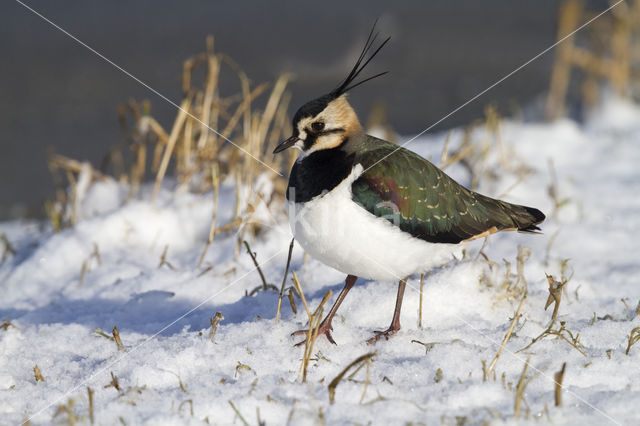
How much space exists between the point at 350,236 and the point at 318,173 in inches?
12.3

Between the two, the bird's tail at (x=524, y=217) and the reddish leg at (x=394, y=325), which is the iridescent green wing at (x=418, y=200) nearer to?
the bird's tail at (x=524, y=217)

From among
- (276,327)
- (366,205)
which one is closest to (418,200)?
(366,205)

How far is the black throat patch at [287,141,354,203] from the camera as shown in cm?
285

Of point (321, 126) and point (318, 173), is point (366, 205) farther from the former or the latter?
point (321, 126)

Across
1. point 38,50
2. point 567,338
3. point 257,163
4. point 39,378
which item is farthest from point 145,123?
point 38,50

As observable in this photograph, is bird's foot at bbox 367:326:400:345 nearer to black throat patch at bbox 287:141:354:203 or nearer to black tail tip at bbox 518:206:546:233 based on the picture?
black throat patch at bbox 287:141:354:203

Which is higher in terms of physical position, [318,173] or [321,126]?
[321,126]

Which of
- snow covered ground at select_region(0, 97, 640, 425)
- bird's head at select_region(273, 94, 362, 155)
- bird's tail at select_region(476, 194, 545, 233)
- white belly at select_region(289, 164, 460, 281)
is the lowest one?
snow covered ground at select_region(0, 97, 640, 425)

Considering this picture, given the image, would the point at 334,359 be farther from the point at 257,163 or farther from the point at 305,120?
the point at 257,163

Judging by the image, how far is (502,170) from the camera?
214 inches

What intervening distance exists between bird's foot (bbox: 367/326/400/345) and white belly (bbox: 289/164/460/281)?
0.24 m

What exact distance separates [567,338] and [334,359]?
3.10 feet

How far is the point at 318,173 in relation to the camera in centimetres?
289

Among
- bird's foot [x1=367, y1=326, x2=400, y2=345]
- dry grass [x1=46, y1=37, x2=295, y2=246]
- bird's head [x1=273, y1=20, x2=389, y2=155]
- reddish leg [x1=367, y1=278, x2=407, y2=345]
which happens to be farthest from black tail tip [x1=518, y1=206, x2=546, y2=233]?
dry grass [x1=46, y1=37, x2=295, y2=246]
